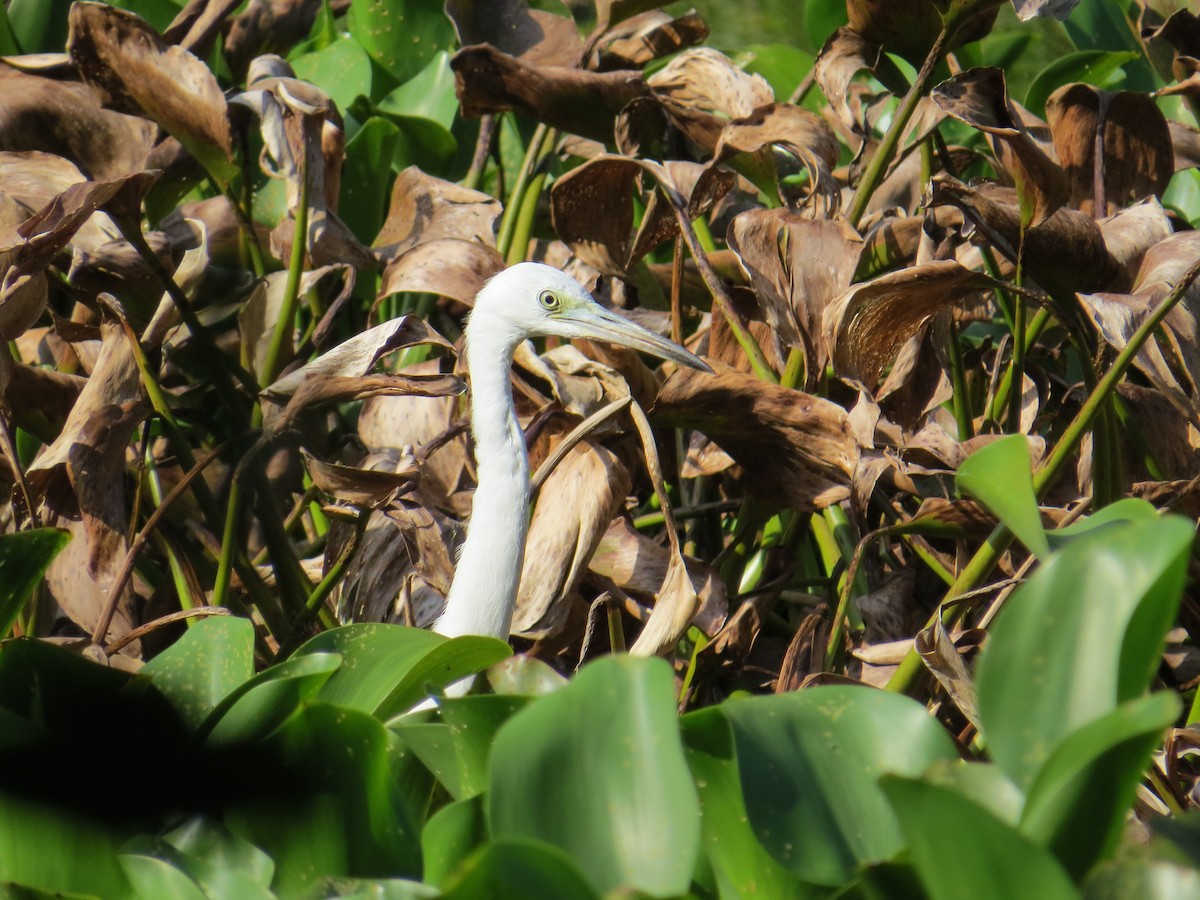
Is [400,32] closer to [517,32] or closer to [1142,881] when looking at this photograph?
[517,32]

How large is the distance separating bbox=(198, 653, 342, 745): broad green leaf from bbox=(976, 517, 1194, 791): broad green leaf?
0.55 m

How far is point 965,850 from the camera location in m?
0.80

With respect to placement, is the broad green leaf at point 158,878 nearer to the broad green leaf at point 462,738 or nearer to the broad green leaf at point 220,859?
the broad green leaf at point 220,859

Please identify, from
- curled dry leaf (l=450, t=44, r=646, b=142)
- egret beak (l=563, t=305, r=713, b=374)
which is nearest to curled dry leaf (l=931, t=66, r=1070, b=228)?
egret beak (l=563, t=305, r=713, b=374)

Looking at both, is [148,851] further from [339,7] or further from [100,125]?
[339,7]

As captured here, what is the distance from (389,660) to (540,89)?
1252mm

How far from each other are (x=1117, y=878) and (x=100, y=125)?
2.05m

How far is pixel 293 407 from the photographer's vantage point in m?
1.73

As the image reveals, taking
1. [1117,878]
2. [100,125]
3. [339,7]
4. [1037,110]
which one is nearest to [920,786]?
[1117,878]

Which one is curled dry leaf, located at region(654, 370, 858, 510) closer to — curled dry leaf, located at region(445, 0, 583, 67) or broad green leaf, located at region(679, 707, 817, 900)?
broad green leaf, located at region(679, 707, 817, 900)

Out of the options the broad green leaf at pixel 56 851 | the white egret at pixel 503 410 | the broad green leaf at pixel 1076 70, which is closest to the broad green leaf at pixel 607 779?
the broad green leaf at pixel 56 851

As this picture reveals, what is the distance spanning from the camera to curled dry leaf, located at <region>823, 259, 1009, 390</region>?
5.30 feet

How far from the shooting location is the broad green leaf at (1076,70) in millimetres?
2625

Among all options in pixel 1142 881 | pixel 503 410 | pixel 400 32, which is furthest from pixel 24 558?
pixel 400 32
